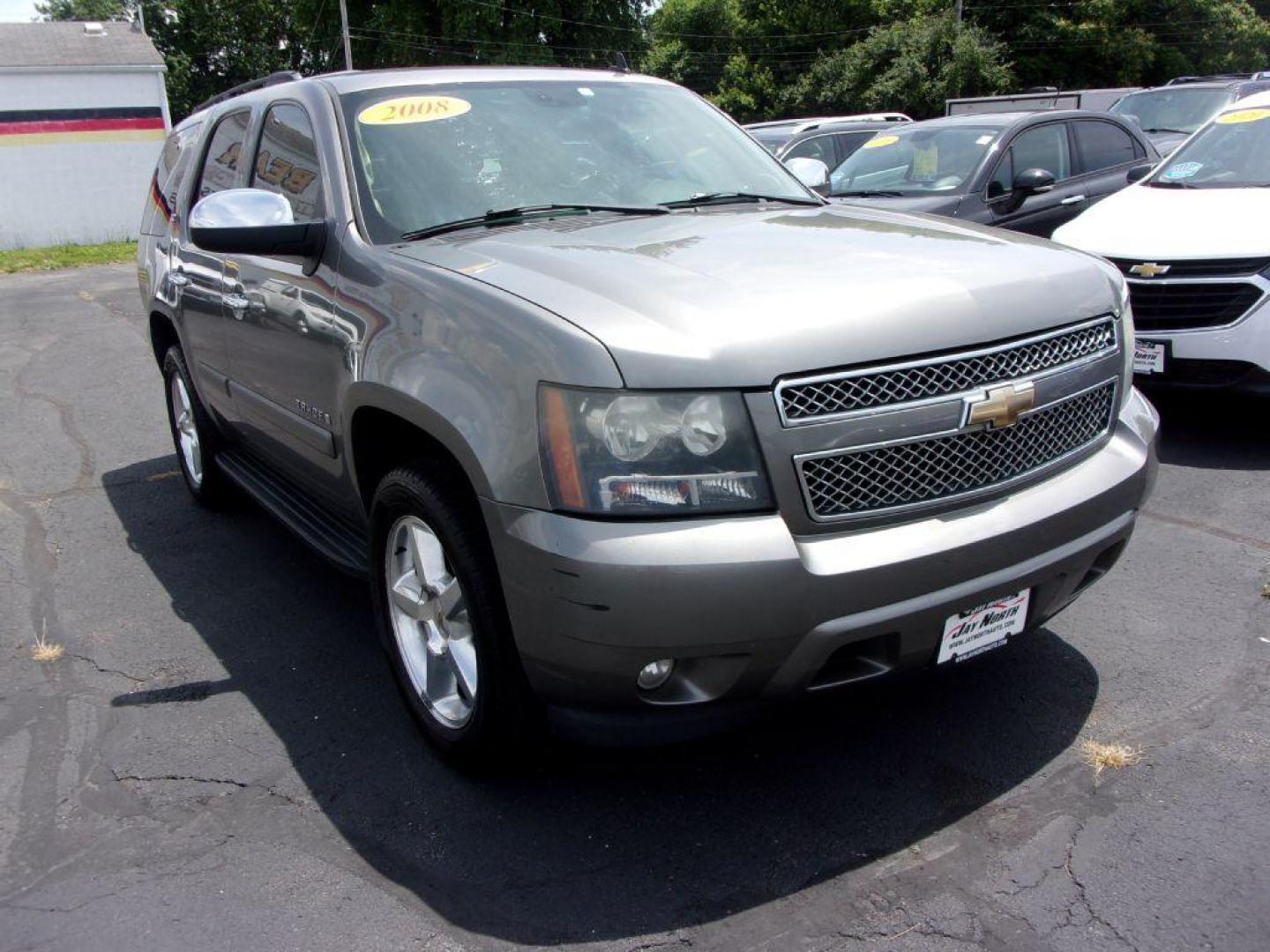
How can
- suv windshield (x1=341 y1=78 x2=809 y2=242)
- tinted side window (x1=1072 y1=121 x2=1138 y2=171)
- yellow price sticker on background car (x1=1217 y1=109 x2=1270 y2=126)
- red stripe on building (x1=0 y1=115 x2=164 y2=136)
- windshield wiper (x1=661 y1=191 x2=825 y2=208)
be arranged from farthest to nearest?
red stripe on building (x1=0 y1=115 x2=164 y2=136), tinted side window (x1=1072 y1=121 x2=1138 y2=171), yellow price sticker on background car (x1=1217 y1=109 x2=1270 y2=126), windshield wiper (x1=661 y1=191 x2=825 y2=208), suv windshield (x1=341 y1=78 x2=809 y2=242)

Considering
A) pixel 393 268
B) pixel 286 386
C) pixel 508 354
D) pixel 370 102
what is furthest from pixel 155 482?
pixel 508 354

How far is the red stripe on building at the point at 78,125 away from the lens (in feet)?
82.4

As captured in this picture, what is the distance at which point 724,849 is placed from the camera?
109 inches

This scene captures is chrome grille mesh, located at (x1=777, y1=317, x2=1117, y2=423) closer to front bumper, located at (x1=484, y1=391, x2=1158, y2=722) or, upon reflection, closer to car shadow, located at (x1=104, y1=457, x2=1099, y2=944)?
front bumper, located at (x1=484, y1=391, x2=1158, y2=722)

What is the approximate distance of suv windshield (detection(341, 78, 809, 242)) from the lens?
11.4 feet

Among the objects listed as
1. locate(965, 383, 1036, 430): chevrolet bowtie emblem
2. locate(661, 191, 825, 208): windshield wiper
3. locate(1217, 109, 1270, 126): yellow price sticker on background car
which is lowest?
locate(965, 383, 1036, 430): chevrolet bowtie emblem

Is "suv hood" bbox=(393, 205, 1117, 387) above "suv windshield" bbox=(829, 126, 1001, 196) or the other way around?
above

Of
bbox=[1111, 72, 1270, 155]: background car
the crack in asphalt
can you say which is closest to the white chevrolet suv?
the crack in asphalt

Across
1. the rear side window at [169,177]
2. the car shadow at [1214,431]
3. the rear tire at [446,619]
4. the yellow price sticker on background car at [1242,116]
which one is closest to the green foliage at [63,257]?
the rear side window at [169,177]

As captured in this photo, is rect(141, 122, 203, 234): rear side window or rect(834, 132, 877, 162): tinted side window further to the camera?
rect(834, 132, 877, 162): tinted side window

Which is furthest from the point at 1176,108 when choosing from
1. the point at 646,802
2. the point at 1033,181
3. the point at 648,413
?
the point at 648,413

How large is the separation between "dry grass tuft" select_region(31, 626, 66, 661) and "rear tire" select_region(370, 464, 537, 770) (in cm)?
151

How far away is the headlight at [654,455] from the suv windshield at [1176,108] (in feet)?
44.6

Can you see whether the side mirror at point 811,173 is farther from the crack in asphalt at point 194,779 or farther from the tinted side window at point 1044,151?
the tinted side window at point 1044,151
